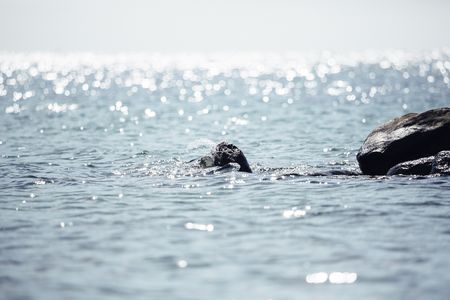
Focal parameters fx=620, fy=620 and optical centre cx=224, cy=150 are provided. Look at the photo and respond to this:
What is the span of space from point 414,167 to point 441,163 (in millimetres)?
855

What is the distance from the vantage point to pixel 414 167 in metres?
20.5

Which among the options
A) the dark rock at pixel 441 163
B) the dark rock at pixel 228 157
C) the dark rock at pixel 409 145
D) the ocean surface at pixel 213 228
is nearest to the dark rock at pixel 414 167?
the dark rock at pixel 441 163

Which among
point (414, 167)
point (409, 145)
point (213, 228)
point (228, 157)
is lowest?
point (213, 228)

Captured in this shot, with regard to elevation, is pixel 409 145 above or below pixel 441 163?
above

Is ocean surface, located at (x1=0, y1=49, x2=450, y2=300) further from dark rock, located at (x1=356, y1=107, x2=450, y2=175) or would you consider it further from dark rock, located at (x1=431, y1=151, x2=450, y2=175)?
dark rock, located at (x1=356, y1=107, x2=450, y2=175)

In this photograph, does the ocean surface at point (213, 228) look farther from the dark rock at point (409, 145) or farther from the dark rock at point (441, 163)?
the dark rock at point (409, 145)

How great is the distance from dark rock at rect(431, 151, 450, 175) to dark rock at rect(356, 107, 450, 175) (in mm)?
1059

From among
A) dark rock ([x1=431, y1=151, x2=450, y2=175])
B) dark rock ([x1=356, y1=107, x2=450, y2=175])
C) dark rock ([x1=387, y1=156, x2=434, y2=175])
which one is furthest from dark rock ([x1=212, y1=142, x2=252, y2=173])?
dark rock ([x1=431, y1=151, x2=450, y2=175])

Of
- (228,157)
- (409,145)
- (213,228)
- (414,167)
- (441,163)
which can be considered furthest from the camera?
(228,157)

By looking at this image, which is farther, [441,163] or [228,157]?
[228,157]

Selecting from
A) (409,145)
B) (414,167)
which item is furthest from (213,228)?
(409,145)

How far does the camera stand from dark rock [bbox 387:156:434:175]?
20.5 m

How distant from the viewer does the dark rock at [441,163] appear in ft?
66.1

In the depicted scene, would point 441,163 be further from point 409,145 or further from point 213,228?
point 213,228
